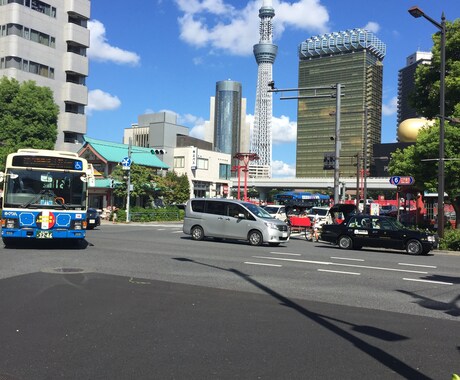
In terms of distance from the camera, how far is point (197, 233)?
2155cm

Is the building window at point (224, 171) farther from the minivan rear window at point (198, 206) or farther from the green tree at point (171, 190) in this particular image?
the minivan rear window at point (198, 206)

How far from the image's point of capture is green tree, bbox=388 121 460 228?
23062 millimetres

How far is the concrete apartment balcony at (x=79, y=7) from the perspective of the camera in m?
54.0

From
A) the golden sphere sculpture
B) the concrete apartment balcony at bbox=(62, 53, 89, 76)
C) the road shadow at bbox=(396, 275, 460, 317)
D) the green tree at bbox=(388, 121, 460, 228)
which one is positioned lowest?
the road shadow at bbox=(396, 275, 460, 317)

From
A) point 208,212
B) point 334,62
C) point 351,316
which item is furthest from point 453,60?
point 334,62

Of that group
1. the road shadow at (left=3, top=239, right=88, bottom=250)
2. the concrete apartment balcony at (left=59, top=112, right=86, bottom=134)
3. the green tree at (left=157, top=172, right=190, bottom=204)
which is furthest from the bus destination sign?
the concrete apartment balcony at (left=59, top=112, right=86, bottom=134)

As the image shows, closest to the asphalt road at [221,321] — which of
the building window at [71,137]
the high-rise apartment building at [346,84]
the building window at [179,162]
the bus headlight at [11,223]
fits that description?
the bus headlight at [11,223]

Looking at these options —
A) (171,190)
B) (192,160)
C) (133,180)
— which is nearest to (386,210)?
(192,160)

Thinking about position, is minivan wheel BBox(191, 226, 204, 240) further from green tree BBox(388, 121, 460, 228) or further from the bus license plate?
green tree BBox(388, 121, 460, 228)

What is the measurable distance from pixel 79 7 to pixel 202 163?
1094 inches

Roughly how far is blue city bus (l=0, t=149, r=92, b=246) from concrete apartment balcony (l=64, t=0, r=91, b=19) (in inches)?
1796

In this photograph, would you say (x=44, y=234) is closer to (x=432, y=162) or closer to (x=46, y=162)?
(x=46, y=162)

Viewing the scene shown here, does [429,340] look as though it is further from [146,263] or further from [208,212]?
[208,212]

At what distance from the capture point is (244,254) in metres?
15.9
